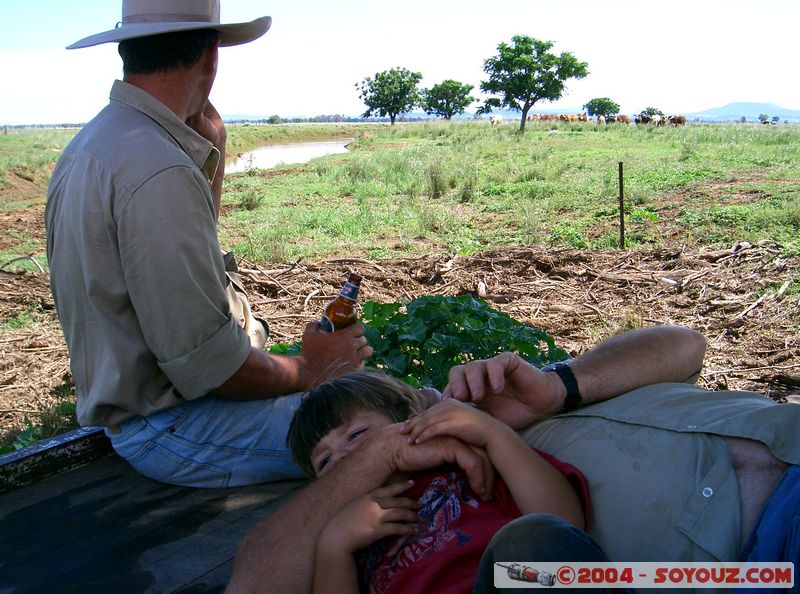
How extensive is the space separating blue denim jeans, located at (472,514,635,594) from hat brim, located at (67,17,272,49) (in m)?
2.07

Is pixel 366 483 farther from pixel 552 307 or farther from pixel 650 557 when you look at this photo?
pixel 552 307

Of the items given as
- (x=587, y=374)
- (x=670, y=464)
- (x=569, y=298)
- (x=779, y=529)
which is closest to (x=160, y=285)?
(x=587, y=374)

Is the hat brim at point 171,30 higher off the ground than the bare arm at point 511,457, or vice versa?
the hat brim at point 171,30

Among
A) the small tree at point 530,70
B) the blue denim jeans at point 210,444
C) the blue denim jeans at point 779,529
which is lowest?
the blue denim jeans at point 210,444

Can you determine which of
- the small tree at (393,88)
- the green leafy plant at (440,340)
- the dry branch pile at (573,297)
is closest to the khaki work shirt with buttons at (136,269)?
the green leafy plant at (440,340)

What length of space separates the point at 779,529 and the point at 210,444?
6.34 feet

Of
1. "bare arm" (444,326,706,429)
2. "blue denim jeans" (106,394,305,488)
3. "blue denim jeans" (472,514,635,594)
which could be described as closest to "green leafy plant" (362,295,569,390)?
"blue denim jeans" (106,394,305,488)

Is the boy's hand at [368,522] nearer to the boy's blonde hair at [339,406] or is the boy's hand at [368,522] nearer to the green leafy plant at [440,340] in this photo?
the boy's blonde hair at [339,406]

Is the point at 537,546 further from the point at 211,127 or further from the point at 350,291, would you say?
the point at 211,127

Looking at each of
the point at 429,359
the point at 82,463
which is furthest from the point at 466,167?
the point at 82,463

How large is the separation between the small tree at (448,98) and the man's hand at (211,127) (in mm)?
89605

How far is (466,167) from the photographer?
61.9 feet

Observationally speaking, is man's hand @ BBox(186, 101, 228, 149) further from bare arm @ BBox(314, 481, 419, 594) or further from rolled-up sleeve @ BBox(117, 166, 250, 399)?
bare arm @ BBox(314, 481, 419, 594)

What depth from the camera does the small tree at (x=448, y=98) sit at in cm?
9031
